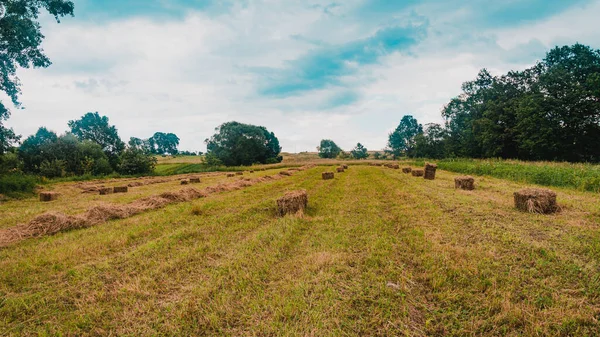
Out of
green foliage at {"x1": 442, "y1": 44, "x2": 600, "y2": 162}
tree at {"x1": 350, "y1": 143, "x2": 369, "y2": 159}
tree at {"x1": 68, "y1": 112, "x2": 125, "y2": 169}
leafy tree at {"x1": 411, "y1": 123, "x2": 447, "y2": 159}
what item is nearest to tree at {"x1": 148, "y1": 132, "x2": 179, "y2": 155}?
tree at {"x1": 68, "y1": 112, "x2": 125, "y2": 169}

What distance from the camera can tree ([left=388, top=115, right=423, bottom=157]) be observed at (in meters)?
121

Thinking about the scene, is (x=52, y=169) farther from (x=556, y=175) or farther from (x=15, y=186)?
(x=556, y=175)

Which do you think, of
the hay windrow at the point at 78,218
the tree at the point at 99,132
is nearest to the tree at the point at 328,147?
the tree at the point at 99,132

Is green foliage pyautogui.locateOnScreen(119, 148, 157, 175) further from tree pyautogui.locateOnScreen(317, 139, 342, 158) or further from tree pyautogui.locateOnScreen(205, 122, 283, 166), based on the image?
tree pyautogui.locateOnScreen(317, 139, 342, 158)

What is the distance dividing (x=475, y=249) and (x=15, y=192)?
2591cm

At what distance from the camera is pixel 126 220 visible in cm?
962

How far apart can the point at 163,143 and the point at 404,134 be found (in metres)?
138

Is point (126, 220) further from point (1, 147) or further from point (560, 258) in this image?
point (1, 147)

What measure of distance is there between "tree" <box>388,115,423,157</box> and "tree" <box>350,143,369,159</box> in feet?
45.3

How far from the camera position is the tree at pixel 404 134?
12062 centimetres

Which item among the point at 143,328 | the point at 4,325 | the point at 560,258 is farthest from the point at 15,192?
the point at 560,258

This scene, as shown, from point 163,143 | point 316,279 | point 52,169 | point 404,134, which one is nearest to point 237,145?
point 52,169

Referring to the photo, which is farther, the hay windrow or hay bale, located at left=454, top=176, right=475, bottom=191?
hay bale, located at left=454, top=176, right=475, bottom=191

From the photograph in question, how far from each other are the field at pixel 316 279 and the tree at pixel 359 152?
121 metres
